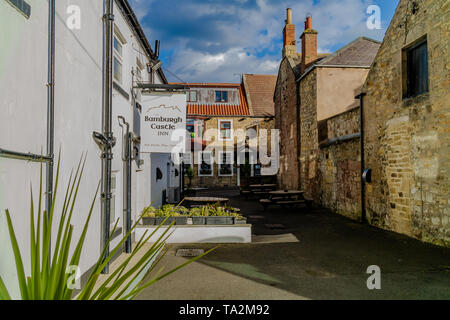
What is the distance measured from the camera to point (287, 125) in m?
20.8

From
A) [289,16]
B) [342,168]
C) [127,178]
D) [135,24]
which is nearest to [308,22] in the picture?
[289,16]

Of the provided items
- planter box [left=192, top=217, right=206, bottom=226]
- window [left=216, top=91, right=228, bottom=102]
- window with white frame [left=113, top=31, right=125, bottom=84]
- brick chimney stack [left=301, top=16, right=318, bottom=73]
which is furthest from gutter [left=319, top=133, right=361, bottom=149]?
window [left=216, top=91, right=228, bottom=102]

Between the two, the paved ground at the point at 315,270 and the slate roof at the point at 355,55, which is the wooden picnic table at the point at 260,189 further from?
the paved ground at the point at 315,270

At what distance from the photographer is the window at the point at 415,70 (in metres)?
8.48

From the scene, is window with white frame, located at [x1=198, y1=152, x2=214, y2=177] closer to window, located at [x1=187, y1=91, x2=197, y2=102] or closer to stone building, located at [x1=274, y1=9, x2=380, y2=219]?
window, located at [x1=187, y1=91, x2=197, y2=102]

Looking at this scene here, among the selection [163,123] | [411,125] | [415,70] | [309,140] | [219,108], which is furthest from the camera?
[219,108]

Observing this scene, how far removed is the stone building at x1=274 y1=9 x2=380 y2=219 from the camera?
40.8 feet

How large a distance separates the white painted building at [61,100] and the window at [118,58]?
2 centimetres

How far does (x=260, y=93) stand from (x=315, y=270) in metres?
28.8

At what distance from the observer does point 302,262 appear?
21.4ft

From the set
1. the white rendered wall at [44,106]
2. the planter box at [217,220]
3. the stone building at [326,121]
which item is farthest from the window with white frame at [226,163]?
the white rendered wall at [44,106]

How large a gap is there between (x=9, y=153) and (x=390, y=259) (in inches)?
268

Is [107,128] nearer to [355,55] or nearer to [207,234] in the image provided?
[207,234]

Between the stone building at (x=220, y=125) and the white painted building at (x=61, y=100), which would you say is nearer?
the white painted building at (x=61, y=100)
